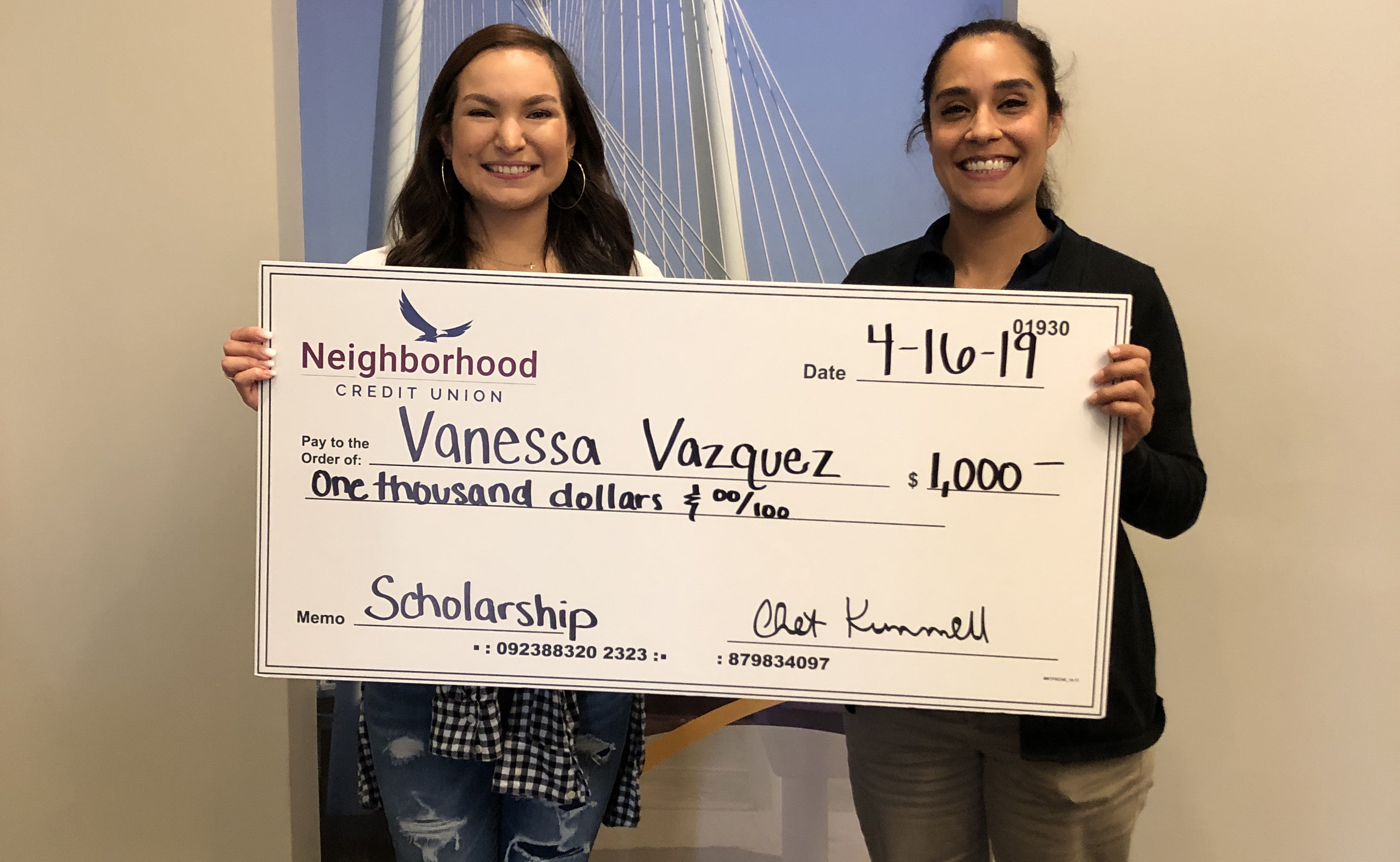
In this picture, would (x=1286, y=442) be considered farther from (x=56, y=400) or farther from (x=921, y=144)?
(x=56, y=400)

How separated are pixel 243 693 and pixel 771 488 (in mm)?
1135

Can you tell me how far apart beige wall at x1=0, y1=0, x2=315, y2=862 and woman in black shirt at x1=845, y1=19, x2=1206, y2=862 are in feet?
3.59

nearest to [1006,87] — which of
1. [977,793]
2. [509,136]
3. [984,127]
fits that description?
[984,127]

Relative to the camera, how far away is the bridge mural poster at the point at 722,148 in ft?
4.74

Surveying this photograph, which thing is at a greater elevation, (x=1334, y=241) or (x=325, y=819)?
(x=1334, y=241)

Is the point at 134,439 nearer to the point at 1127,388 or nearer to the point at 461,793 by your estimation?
the point at 461,793

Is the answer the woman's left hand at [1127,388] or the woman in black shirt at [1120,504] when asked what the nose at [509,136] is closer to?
the woman in black shirt at [1120,504]

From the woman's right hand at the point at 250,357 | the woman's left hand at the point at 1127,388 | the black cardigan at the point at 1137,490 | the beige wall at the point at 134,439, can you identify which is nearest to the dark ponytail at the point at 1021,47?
the black cardigan at the point at 1137,490

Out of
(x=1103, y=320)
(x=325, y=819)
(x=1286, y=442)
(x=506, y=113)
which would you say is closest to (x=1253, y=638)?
(x=1286, y=442)

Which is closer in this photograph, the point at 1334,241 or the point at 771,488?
the point at 771,488

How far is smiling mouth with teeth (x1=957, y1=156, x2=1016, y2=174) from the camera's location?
91 cm

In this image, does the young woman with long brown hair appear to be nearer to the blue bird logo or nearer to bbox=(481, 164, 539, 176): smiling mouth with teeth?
bbox=(481, 164, 539, 176): smiling mouth with teeth

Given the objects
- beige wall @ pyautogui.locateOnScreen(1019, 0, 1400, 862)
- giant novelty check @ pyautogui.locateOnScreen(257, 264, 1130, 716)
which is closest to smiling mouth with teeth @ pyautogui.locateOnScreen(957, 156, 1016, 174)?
giant novelty check @ pyautogui.locateOnScreen(257, 264, 1130, 716)

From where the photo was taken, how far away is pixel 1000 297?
0.80m
